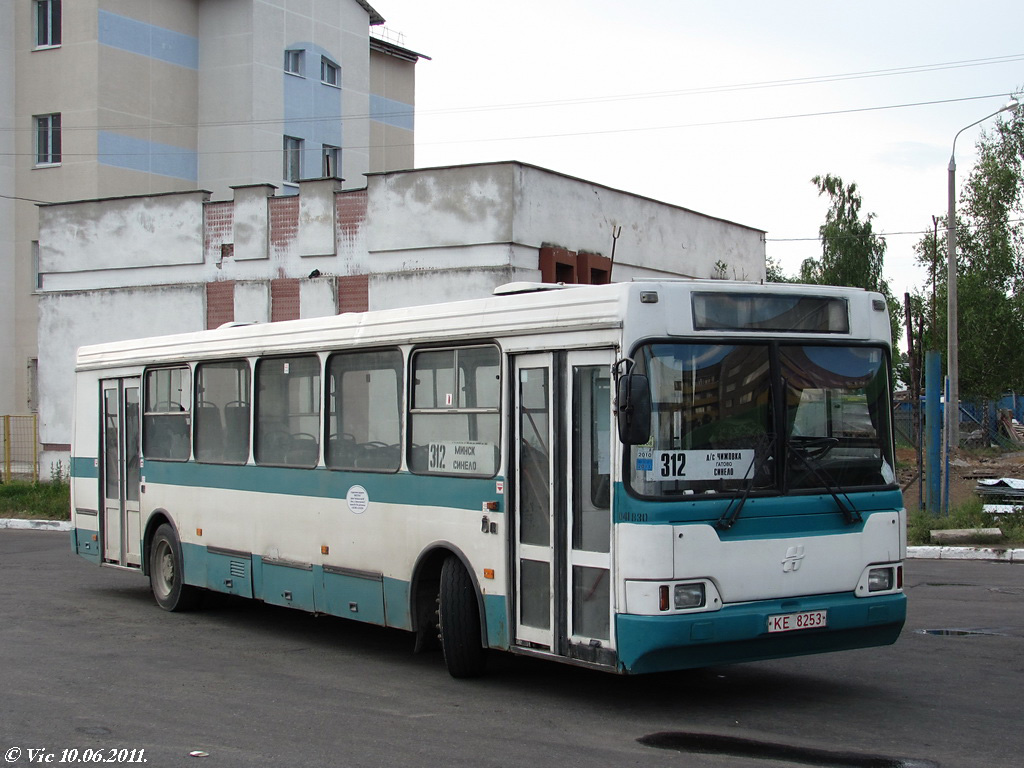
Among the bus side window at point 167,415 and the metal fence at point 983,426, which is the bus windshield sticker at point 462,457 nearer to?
the bus side window at point 167,415

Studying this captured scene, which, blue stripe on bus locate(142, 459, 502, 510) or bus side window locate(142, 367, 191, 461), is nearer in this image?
blue stripe on bus locate(142, 459, 502, 510)

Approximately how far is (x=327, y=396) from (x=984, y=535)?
10713 mm

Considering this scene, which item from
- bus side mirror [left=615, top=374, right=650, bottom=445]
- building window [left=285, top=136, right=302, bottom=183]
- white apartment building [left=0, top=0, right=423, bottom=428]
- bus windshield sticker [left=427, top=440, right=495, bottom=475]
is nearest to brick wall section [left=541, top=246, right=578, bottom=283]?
bus windshield sticker [left=427, top=440, right=495, bottom=475]

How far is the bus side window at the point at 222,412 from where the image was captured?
1178 cm

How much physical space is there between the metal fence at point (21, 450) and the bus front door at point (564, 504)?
23720mm

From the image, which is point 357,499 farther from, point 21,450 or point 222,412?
point 21,450

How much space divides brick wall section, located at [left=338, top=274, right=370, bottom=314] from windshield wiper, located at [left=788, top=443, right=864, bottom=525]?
18.3 meters

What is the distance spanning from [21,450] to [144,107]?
42.1ft

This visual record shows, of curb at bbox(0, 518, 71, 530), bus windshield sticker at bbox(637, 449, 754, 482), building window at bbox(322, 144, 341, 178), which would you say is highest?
building window at bbox(322, 144, 341, 178)

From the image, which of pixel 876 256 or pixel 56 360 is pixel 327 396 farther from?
pixel 876 256

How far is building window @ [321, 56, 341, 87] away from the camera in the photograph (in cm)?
4491

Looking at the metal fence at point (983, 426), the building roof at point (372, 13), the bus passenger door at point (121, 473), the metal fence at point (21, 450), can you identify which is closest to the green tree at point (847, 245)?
the metal fence at point (983, 426)

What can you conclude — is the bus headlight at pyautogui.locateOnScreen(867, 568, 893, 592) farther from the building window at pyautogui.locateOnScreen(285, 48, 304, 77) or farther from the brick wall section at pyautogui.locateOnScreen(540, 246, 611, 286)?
the building window at pyautogui.locateOnScreen(285, 48, 304, 77)

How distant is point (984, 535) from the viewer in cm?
1725
